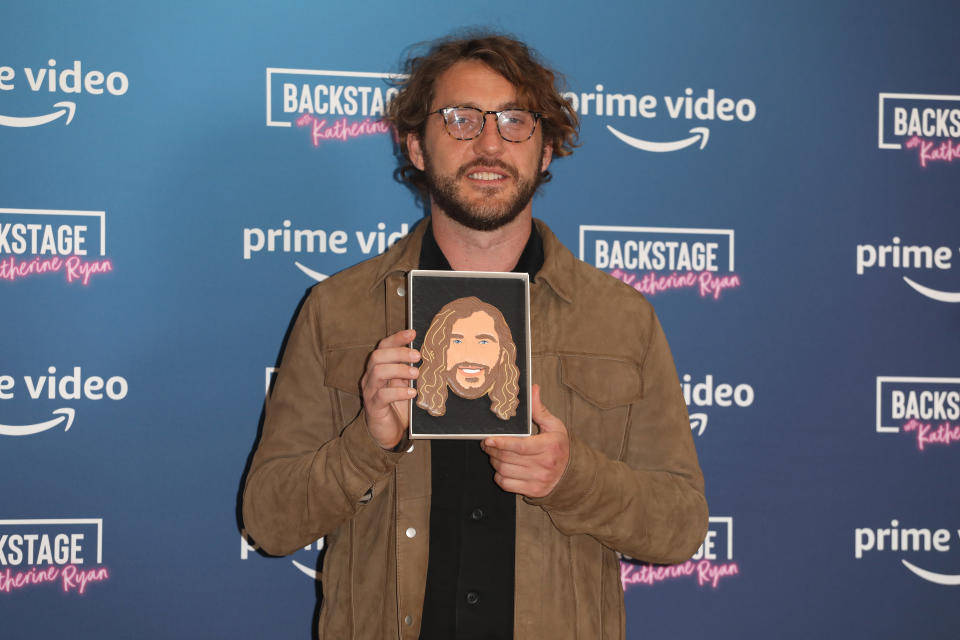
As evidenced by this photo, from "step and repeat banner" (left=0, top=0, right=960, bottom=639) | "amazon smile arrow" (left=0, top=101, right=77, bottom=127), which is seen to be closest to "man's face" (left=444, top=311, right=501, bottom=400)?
"step and repeat banner" (left=0, top=0, right=960, bottom=639)

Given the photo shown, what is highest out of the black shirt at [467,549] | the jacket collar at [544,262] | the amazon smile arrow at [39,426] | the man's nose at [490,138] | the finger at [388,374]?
the man's nose at [490,138]

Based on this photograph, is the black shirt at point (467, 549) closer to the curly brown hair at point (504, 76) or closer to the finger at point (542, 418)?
the finger at point (542, 418)

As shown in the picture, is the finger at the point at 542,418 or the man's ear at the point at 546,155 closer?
the finger at the point at 542,418

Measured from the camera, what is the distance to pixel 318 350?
1.91 m

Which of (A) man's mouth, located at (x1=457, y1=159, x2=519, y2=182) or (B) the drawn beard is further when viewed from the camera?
(A) man's mouth, located at (x1=457, y1=159, x2=519, y2=182)

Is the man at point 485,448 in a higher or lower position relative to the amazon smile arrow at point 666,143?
lower

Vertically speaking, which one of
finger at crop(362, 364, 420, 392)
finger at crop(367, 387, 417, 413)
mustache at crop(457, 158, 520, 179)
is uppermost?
mustache at crop(457, 158, 520, 179)

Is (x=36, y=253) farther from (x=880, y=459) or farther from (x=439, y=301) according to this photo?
(x=880, y=459)

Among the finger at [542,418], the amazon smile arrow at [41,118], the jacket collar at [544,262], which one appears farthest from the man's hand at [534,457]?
the amazon smile arrow at [41,118]

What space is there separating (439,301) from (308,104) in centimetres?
131

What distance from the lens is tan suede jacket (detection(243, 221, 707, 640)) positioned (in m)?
1.70

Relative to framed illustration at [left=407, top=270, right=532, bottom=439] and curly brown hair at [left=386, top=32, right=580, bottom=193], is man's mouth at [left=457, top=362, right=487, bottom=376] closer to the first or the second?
framed illustration at [left=407, top=270, right=532, bottom=439]

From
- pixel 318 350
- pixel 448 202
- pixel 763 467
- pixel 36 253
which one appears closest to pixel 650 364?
pixel 448 202

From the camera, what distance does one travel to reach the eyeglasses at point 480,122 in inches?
75.0
